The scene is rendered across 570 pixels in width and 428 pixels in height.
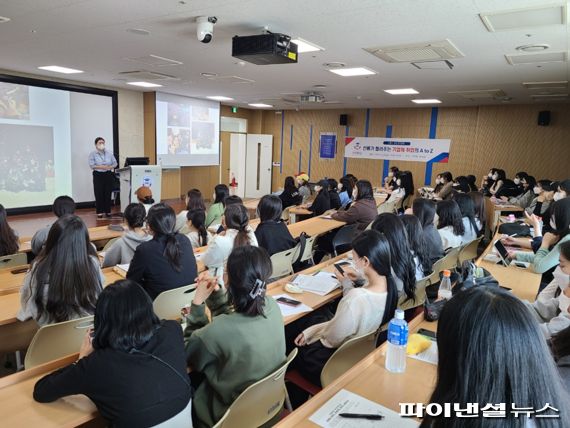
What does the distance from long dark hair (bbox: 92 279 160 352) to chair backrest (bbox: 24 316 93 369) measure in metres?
0.75

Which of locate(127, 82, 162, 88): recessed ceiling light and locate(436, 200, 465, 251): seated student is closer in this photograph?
locate(436, 200, 465, 251): seated student

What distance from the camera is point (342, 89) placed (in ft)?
27.1

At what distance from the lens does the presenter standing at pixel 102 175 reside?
8.59m

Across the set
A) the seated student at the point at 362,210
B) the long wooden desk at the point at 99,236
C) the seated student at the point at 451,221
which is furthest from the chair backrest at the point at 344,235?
the long wooden desk at the point at 99,236

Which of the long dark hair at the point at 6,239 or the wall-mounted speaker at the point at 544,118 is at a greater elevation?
the wall-mounted speaker at the point at 544,118

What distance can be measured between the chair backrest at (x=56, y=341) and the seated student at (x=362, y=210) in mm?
4101

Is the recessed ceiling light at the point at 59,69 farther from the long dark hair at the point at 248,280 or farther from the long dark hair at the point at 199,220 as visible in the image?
the long dark hair at the point at 248,280

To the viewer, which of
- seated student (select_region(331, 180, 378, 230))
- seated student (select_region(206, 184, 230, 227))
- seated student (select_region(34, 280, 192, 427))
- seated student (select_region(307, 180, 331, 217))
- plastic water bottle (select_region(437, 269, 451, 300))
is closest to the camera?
seated student (select_region(34, 280, 192, 427))

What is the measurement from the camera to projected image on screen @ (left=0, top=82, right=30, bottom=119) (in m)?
7.73

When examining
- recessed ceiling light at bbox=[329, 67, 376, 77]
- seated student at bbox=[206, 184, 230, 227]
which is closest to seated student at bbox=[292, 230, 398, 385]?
seated student at bbox=[206, 184, 230, 227]

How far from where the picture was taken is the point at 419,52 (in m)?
4.76

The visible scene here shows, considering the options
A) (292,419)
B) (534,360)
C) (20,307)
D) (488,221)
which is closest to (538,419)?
(534,360)

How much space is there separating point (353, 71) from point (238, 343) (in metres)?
5.48

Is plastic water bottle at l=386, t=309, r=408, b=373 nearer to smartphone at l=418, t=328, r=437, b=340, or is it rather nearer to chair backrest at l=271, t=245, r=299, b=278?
smartphone at l=418, t=328, r=437, b=340
